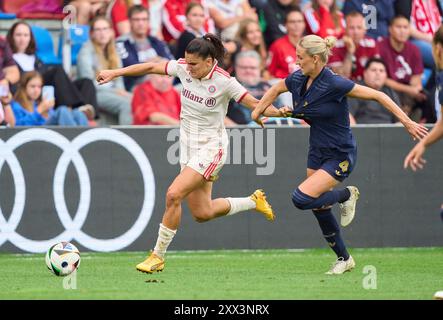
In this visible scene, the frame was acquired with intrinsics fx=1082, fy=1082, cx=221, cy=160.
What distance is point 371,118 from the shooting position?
16312 mm

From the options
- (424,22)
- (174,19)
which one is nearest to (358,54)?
(424,22)

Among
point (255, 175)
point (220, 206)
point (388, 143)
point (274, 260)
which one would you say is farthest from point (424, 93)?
point (220, 206)

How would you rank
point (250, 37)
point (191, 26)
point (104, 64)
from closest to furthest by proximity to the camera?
point (104, 64)
point (191, 26)
point (250, 37)

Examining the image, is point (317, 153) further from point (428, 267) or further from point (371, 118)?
point (371, 118)

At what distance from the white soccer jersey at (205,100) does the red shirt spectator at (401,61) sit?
6.69 m

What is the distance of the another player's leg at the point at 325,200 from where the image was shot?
425 inches

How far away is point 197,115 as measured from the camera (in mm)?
11109

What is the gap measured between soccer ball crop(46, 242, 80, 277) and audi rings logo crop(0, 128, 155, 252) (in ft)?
12.3

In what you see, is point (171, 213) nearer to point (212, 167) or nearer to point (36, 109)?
point (212, 167)

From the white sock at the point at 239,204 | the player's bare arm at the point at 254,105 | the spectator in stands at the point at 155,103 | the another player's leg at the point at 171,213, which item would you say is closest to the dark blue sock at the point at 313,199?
the player's bare arm at the point at 254,105

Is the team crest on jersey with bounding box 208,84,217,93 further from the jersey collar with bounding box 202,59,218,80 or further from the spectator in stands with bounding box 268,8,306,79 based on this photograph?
the spectator in stands with bounding box 268,8,306,79

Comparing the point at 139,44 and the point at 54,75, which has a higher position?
the point at 139,44

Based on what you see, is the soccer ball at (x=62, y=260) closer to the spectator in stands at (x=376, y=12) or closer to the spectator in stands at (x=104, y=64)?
the spectator in stands at (x=104, y=64)

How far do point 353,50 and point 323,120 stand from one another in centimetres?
631
